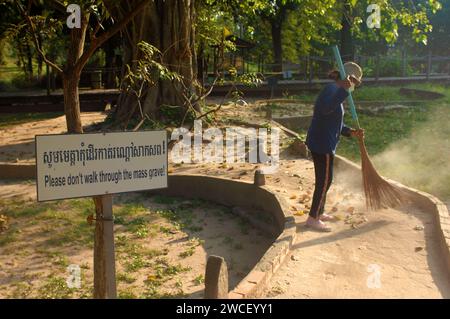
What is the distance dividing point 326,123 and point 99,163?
308cm

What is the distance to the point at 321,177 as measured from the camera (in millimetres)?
5875

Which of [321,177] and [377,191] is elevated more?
[321,177]

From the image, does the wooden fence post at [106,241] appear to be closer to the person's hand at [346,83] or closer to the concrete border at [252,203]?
the concrete border at [252,203]

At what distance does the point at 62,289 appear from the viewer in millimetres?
5383

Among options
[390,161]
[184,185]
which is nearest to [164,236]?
[184,185]

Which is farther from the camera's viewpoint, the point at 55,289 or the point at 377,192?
the point at 377,192

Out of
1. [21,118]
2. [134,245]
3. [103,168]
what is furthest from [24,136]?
[103,168]

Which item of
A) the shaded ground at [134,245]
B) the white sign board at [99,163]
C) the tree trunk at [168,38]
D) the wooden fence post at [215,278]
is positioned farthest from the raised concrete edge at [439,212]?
the tree trunk at [168,38]

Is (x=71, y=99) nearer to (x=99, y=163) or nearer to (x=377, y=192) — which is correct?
(x=99, y=163)

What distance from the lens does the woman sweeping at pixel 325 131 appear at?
5.55 m

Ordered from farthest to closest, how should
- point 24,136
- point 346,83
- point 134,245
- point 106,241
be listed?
point 24,136 → point 134,245 → point 346,83 → point 106,241

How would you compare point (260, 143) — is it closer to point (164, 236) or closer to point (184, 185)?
point (184, 185)

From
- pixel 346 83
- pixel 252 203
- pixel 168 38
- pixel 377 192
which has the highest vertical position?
pixel 168 38

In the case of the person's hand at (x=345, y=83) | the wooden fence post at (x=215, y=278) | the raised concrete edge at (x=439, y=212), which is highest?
the person's hand at (x=345, y=83)
